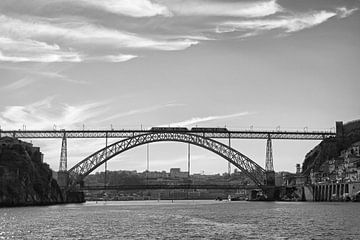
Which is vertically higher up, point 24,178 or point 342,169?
point 342,169

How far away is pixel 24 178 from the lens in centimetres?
12394

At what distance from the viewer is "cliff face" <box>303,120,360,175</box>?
171875 mm

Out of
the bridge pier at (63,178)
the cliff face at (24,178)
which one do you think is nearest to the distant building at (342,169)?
the bridge pier at (63,178)

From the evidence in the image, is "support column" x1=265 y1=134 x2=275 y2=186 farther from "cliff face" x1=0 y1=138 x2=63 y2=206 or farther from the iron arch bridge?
"cliff face" x1=0 y1=138 x2=63 y2=206

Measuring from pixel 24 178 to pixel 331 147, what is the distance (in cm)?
8520

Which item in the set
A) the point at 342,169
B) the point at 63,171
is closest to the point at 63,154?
the point at 63,171

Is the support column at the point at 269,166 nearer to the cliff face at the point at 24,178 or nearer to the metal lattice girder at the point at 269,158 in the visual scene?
the metal lattice girder at the point at 269,158

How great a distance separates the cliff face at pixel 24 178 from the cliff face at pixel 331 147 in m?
71.1

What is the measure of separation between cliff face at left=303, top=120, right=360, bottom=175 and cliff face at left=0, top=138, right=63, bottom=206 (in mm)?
71081

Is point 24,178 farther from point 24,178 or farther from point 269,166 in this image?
point 269,166

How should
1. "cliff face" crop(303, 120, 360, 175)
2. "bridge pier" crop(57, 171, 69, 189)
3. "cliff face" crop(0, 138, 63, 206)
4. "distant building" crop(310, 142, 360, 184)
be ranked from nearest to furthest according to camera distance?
"cliff face" crop(0, 138, 63, 206) < "bridge pier" crop(57, 171, 69, 189) < "distant building" crop(310, 142, 360, 184) < "cliff face" crop(303, 120, 360, 175)

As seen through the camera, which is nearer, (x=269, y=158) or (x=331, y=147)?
(x=269, y=158)

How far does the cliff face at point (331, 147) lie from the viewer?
564ft

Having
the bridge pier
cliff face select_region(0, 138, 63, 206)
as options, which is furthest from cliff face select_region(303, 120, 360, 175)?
cliff face select_region(0, 138, 63, 206)
